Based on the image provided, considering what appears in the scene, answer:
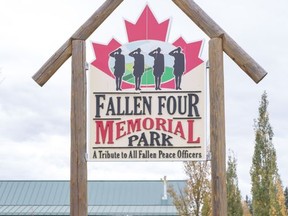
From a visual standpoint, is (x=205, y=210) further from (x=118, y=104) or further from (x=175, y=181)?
(x=175, y=181)

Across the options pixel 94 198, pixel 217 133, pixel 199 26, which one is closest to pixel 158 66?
pixel 199 26

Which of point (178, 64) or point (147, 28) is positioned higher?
point (147, 28)

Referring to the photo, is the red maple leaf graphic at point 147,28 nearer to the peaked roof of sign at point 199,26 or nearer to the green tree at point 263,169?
the peaked roof of sign at point 199,26

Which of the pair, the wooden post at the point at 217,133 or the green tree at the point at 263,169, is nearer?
the wooden post at the point at 217,133

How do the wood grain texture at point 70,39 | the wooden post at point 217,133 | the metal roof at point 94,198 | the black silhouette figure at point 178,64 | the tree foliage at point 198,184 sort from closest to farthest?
the wooden post at point 217,133, the black silhouette figure at point 178,64, the wood grain texture at point 70,39, the tree foliage at point 198,184, the metal roof at point 94,198

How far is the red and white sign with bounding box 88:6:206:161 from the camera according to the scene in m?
6.68

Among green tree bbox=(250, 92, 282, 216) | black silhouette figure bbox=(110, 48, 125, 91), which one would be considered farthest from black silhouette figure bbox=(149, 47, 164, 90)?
green tree bbox=(250, 92, 282, 216)

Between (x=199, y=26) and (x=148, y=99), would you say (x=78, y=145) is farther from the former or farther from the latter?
(x=199, y=26)

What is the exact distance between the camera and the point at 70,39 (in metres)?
7.03

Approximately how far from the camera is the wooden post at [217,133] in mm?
6637

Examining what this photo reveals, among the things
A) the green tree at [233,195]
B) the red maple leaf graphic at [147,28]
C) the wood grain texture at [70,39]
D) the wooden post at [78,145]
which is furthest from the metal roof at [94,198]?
the red maple leaf graphic at [147,28]

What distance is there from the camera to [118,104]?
676cm

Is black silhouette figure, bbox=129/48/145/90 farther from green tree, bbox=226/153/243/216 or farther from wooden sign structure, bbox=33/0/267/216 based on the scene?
green tree, bbox=226/153/243/216

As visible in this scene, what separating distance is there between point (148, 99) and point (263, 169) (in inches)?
645
